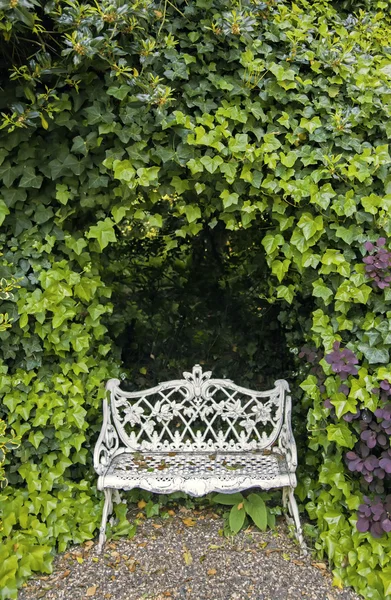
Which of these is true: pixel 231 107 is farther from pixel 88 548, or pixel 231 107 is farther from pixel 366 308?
pixel 88 548

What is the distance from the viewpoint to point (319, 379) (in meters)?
2.51

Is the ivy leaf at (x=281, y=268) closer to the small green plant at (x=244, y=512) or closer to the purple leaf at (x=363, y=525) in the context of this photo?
the purple leaf at (x=363, y=525)

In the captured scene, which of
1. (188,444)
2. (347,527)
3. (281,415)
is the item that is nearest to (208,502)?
(188,444)

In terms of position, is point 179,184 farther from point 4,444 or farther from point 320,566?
point 320,566

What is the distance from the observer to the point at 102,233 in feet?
7.95

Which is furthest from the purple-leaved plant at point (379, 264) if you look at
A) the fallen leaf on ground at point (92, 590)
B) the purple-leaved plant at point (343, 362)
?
the fallen leaf on ground at point (92, 590)

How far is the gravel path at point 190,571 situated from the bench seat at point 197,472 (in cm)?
41

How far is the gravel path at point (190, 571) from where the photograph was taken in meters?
2.43

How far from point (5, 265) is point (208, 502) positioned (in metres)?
2.08

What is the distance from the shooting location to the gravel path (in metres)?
2.43

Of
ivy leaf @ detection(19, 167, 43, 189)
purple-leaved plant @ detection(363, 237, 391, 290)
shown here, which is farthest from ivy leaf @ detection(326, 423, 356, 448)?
ivy leaf @ detection(19, 167, 43, 189)

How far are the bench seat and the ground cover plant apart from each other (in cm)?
30

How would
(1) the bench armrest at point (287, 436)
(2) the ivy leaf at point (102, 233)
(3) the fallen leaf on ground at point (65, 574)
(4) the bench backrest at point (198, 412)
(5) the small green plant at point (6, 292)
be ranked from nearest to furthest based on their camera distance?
(5) the small green plant at point (6, 292) → (2) the ivy leaf at point (102, 233) → (3) the fallen leaf on ground at point (65, 574) → (1) the bench armrest at point (287, 436) → (4) the bench backrest at point (198, 412)

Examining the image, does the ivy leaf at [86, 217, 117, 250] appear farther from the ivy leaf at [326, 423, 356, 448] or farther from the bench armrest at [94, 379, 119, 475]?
the ivy leaf at [326, 423, 356, 448]
